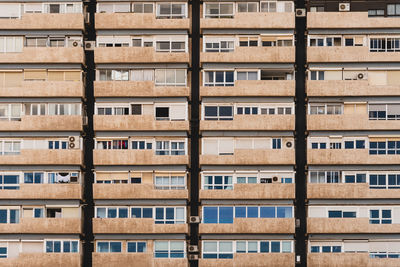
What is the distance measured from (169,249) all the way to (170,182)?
440 centimetres

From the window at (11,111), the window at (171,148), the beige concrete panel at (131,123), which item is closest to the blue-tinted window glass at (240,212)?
the window at (171,148)

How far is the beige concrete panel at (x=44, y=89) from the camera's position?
54.3 meters

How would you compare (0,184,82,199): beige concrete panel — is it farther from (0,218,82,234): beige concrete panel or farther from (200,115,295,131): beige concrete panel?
(200,115,295,131): beige concrete panel

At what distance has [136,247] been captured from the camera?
53.7 metres

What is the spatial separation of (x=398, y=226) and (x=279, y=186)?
321 inches

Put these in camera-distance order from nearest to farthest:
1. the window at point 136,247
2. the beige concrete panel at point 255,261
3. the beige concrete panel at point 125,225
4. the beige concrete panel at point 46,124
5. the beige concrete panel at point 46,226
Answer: the beige concrete panel at point 255,261 → the beige concrete panel at point 46,226 → the beige concrete panel at point 125,225 → the window at point 136,247 → the beige concrete panel at point 46,124

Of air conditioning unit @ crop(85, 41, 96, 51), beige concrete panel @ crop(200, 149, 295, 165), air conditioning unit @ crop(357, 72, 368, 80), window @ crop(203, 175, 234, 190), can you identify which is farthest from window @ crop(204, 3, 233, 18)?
window @ crop(203, 175, 234, 190)

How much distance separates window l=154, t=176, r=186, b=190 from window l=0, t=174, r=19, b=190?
363 inches

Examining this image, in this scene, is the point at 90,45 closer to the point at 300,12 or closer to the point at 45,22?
the point at 45,22

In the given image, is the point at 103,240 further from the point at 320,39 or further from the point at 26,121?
the point at 320,39

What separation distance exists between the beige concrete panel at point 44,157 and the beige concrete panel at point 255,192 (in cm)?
870

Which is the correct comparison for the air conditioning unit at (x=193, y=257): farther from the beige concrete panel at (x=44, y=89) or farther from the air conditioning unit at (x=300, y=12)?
the air conditioning unit at (x=300, y=12)

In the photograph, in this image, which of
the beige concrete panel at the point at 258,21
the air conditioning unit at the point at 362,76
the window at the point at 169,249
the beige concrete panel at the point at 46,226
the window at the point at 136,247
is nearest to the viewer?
the beige concrete panel at the point at 46,226

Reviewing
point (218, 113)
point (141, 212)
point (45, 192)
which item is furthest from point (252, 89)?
point (45, 192)
